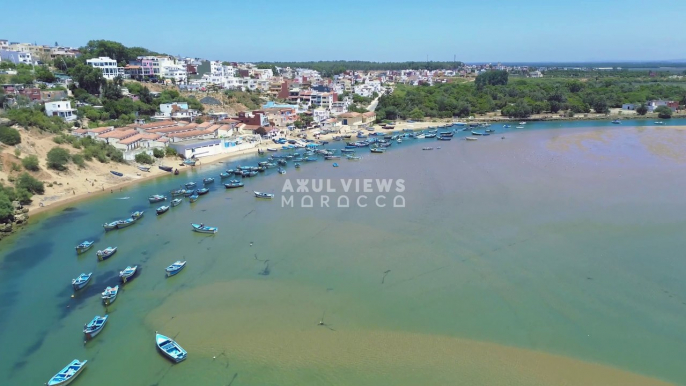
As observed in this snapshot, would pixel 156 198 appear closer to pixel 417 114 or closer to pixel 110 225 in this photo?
pixel 110 225

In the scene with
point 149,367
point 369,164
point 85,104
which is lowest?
point 149,367

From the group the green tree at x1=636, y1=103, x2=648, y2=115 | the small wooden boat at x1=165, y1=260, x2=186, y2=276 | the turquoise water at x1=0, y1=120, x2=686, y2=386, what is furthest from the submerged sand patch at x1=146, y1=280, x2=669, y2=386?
the green tree at x1=636, y1=103, x2=648, y2=115

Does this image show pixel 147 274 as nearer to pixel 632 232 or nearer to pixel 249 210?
pixel 249 210

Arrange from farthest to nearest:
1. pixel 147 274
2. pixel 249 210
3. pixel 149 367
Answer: pixel 249 210, pixel 147 274, pixel 149 367

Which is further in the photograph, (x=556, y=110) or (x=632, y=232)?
(x=556, y=110)

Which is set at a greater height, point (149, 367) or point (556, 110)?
point (556, 110)

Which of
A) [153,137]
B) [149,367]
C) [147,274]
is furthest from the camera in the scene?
[153,137]

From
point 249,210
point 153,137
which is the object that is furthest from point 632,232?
point 153,137
